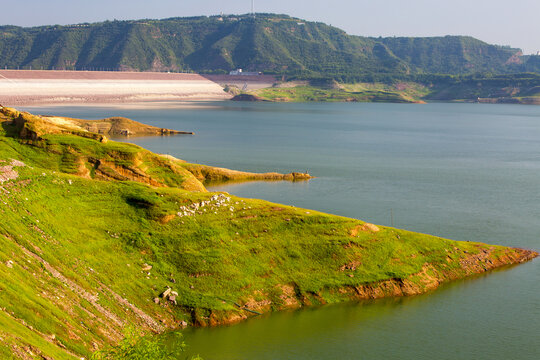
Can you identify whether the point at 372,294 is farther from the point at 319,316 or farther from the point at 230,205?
the point at 230,205

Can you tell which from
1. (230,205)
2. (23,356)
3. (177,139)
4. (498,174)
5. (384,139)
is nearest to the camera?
(23,356)

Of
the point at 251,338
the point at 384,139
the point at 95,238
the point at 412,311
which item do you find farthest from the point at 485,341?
the point at 384,139

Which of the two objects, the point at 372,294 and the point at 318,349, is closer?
the point at 318,349

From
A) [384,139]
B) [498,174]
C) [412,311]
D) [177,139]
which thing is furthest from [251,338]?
[384,139]

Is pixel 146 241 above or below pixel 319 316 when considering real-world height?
above

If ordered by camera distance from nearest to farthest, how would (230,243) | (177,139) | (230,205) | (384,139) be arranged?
(230,243) < (230,205) < (177,139) < (384,139)

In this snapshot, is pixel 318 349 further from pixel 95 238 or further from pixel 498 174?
pixel 498 174
